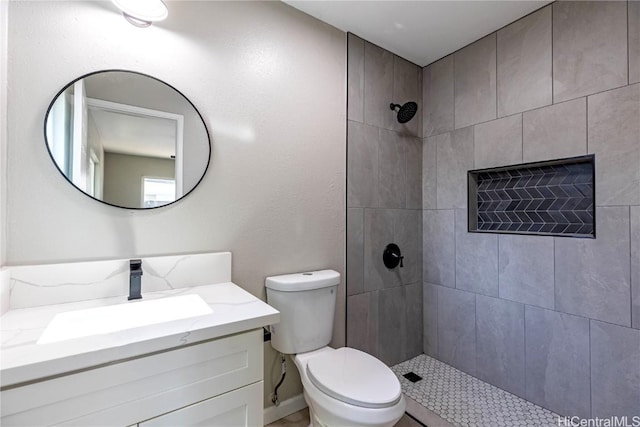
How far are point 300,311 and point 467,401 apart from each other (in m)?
1.23

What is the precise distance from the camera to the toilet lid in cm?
116

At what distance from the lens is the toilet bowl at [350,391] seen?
1.13 m

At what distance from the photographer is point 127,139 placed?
1343mm

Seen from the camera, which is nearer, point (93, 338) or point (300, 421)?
point (93, 338)

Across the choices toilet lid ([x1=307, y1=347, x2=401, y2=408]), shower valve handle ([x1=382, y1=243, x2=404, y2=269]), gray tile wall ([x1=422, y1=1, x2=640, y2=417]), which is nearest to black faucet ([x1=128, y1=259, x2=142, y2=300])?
toilet lid ([x1=307, y1=347, x2=401, y2=408])

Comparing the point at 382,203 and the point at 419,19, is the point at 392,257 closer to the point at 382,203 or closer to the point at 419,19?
the point at 382,203

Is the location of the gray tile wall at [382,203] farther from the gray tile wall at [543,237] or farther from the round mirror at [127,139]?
the round mirror at [127,139]

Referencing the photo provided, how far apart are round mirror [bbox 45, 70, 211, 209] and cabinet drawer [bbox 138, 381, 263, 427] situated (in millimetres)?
860

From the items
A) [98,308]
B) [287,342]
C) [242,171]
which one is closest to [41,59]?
[242,171]

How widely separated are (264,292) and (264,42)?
1414 mm

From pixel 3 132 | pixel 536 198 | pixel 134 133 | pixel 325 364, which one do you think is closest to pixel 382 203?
pixel 536 198

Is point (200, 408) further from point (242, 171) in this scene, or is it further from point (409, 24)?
point (409, 24)

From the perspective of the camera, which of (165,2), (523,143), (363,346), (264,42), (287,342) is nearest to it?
(165,2)

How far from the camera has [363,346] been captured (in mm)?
2035
